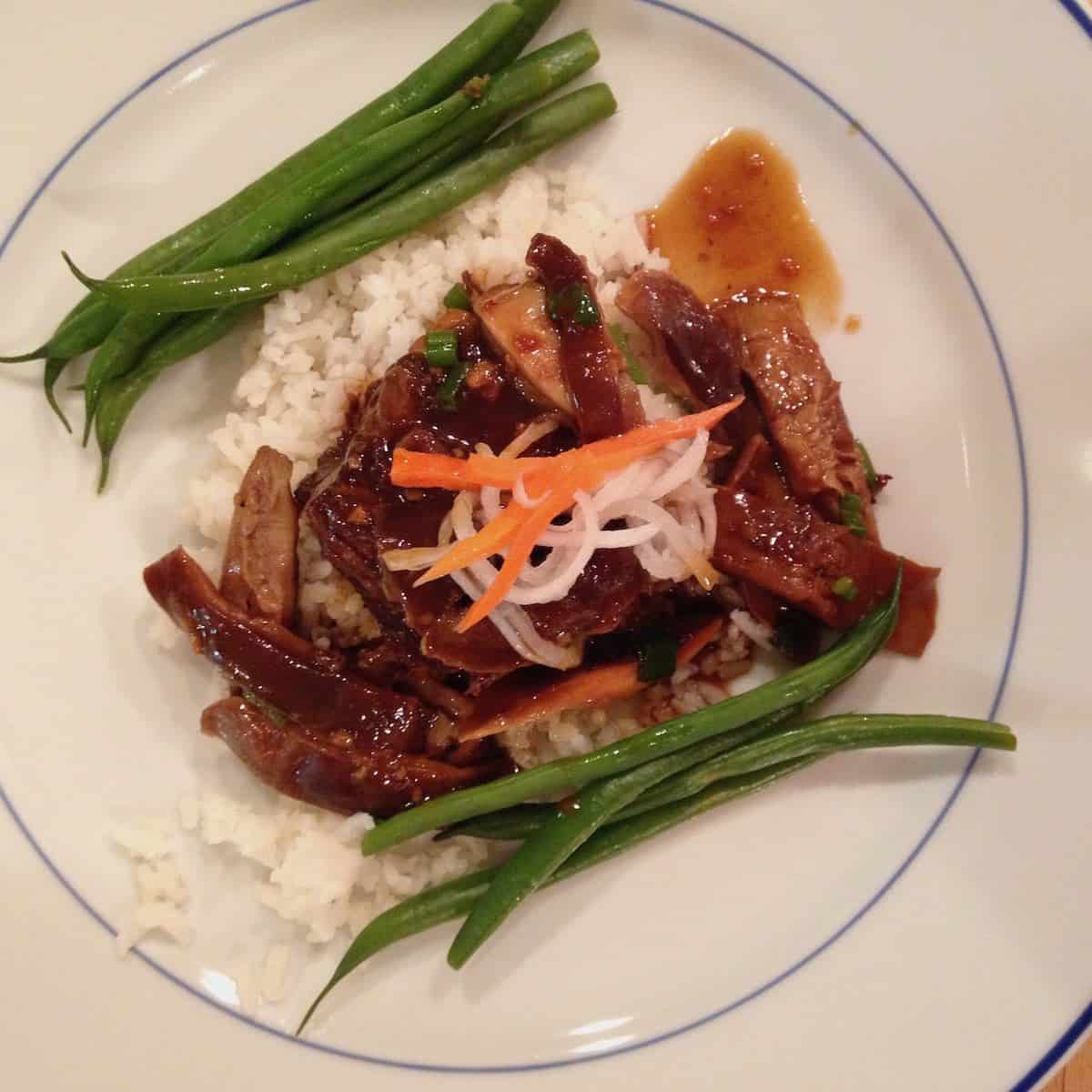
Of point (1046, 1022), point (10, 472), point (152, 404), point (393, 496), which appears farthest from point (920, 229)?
point (10, 472)

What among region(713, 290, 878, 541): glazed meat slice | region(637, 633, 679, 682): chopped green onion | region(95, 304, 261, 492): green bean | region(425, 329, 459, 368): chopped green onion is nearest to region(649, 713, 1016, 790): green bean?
region(637, 633, 679, 682): chopped green onion

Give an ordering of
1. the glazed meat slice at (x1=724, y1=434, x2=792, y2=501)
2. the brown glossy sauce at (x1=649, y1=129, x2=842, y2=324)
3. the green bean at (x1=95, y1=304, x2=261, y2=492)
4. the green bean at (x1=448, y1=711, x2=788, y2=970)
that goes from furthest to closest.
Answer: the brown glossy sauce at (x1=649, y1=129, x2=842, y2=324)
the green bean at (x1=95, y1=304, x2=261, y2=492)
the glazed meat slice at (x1=724, y1=434, x2=792, y2=501)
the green bean at (x1=448, y1=711, x2=788, y2=970)

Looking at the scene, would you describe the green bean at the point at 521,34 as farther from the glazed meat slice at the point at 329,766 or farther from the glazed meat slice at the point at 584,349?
the glazed meat slice at the point at 329,766

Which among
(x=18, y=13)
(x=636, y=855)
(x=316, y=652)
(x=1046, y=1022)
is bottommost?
(x=1046, y=1022)

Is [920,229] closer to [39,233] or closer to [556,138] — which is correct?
[556,138]

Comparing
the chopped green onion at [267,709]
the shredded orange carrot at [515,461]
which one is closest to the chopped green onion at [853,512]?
the shredded orange carrot at [515,461]

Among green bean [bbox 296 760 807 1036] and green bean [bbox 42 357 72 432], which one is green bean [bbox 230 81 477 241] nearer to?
green bean [bbox 42 357 72 432]
